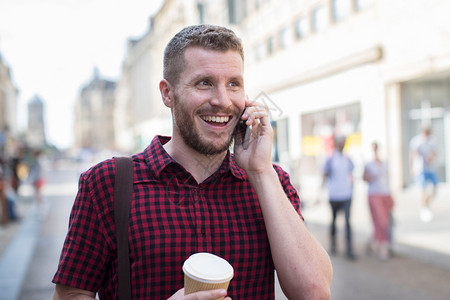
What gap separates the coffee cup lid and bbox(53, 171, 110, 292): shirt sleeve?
38 cm

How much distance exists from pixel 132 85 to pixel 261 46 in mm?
43398

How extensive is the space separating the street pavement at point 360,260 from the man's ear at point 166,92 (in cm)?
355

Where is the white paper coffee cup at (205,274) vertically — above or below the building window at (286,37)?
below

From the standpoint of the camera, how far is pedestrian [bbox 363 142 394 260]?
6.56m

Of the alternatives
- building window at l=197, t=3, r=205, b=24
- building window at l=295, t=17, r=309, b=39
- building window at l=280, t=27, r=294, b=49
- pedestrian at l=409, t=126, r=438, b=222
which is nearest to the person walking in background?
pedestrian at l=409, t=126, r=438, b=222

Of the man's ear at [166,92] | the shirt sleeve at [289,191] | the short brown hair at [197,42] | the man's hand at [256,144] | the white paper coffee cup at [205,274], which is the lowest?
the white paper coffee cup at [205,274]

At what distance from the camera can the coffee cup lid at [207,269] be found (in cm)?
131

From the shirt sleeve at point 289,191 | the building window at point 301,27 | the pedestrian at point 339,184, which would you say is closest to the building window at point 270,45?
the building window at point 301,27

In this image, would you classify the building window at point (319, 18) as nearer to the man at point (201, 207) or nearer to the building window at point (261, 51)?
the building window at point (261, 51)

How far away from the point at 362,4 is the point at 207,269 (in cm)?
1556

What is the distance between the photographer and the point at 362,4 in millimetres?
15203

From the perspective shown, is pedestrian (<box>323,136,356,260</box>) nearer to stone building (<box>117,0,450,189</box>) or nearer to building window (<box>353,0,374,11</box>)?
stone building (<box>117,0,450,189</box>)

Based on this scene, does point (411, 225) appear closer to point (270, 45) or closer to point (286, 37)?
point (286, 37)

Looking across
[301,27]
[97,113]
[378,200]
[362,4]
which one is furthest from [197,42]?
[97,113]
